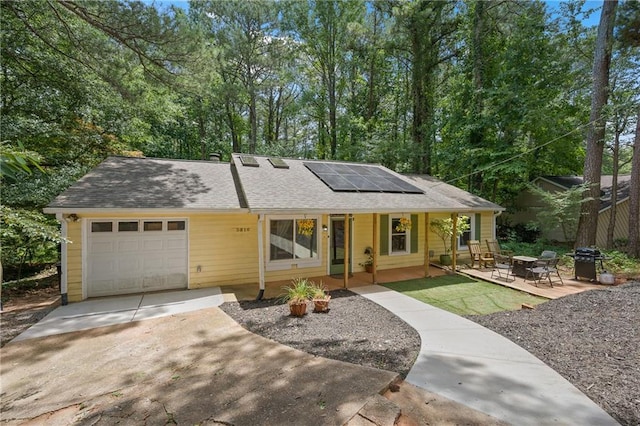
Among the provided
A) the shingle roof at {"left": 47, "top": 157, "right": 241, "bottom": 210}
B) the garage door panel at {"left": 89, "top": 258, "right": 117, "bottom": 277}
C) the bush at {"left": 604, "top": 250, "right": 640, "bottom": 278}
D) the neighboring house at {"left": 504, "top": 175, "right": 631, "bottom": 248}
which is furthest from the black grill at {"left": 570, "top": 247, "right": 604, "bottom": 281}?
the garage door panel at {"left": 89, "top": 258, "right": 117, "bottom": 277}

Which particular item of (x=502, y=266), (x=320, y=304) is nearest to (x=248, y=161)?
(x=320, y=304)

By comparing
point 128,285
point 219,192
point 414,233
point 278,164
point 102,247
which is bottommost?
point 128,285

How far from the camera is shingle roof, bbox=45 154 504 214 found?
6945mm

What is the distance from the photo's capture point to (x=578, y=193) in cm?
1140

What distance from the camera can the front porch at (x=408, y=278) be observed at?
748 cm

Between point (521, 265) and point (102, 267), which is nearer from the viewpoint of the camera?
point (102, 267)

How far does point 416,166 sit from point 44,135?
16.7 metres

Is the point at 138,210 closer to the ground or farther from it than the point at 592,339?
farther from it

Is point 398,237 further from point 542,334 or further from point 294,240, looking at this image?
point 542,334

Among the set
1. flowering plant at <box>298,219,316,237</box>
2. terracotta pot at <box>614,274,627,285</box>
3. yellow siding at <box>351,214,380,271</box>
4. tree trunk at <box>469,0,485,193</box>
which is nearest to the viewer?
terracotta pot at <box>614,274,627,285</box>

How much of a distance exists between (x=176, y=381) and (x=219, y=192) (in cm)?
543

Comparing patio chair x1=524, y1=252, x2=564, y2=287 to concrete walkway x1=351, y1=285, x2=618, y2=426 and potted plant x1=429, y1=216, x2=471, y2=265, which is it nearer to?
potted plant x1=429, y1=216, x2=471, y2=265

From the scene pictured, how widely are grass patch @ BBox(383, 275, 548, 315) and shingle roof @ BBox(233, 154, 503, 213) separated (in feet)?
6.86

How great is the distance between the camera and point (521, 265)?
9305 mm
